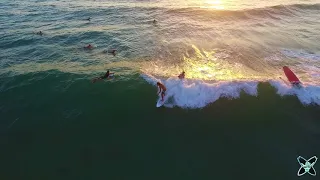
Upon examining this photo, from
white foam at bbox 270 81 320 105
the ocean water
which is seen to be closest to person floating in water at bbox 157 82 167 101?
the ocean water

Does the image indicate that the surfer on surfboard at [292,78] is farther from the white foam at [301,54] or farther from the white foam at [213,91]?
the white foam at [301,54]

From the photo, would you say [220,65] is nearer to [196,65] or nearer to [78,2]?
[196,65]

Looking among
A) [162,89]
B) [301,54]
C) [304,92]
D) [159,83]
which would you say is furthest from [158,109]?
[301,54]

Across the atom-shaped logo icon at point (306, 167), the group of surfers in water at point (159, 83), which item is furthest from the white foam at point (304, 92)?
the group of surfers in water at point (159, 83)

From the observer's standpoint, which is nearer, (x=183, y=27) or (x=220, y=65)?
(x=220, y=65)

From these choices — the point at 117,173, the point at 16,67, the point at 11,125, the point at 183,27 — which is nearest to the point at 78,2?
the point at 183,27

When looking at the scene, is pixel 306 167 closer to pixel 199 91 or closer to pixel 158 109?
pixel 199 91

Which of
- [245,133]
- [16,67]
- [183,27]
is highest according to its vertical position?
[183,27]
